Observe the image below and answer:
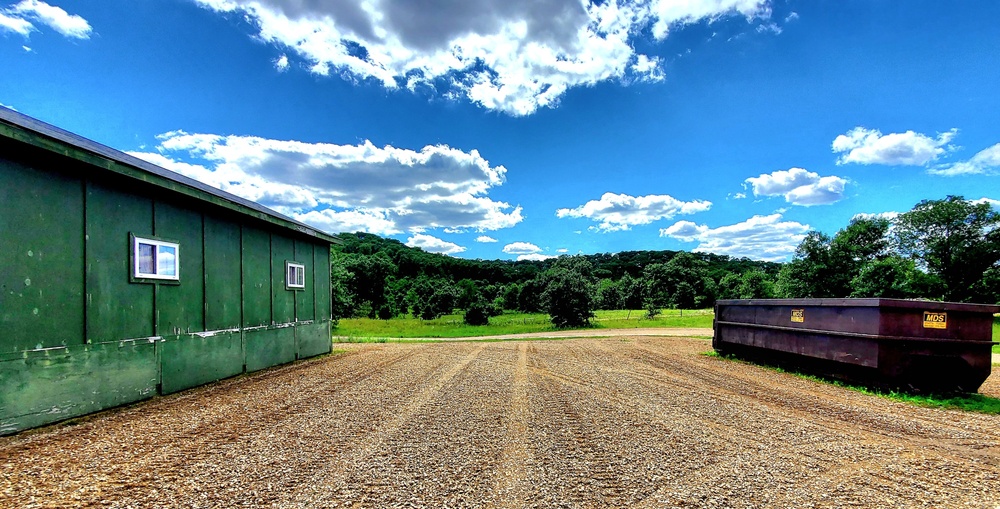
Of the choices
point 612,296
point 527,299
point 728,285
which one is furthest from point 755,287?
point 527,299

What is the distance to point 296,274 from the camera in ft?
41.1

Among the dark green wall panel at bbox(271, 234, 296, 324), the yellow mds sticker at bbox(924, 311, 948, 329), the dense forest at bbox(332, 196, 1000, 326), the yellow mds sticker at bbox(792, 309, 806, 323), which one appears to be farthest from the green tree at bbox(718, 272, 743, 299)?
the dark green wall panel at bbox(271, 234, 296, 324)

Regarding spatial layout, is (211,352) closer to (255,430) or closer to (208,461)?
(255,430)

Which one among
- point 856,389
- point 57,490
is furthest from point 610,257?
point 57,490

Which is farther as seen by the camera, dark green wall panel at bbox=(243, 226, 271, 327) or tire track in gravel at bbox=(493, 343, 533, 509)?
dark green wall panel at bbox=(243, 226, 271, 327)

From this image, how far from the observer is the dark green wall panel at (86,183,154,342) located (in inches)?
257

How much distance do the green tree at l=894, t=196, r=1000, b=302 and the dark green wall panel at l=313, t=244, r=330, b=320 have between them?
1996 inches

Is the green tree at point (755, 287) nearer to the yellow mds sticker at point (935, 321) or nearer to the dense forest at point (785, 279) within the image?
the dense forest at point (785, 279)

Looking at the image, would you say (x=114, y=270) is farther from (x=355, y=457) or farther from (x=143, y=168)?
(x=355, y=457)

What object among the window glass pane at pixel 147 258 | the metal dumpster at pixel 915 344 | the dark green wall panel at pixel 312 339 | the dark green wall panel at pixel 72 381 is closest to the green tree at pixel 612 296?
the dark green wall panel at pixel 312 339

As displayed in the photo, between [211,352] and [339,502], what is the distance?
709 centimetres

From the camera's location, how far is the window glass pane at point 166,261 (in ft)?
25.3

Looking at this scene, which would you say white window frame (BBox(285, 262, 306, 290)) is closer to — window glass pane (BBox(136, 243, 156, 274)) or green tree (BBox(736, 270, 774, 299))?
window glass pane (BBox(136, 243, 156, 274))

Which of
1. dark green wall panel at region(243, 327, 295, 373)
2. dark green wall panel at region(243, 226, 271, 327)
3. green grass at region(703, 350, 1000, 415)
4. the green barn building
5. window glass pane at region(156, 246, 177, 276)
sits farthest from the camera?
dark green wall panel at region(243, 327, 295, 373)
